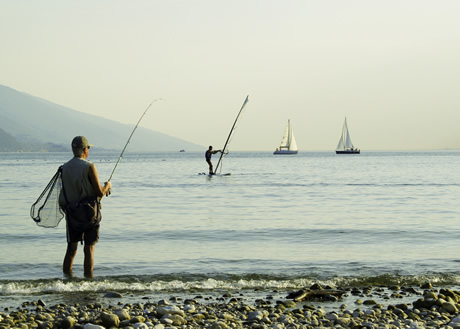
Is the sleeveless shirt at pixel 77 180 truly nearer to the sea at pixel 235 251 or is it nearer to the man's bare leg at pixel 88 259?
the man's bare leg at pixel 88 259

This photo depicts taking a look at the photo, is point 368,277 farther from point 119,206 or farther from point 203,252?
point 119,206

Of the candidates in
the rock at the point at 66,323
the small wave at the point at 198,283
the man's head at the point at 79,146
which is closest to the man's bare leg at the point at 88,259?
the small wave at the point at 198,283

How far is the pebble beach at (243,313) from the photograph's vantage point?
745cm

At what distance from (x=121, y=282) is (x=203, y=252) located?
333 centimetres

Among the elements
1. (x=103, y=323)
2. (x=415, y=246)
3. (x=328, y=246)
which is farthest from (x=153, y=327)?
(x=415, y=246)

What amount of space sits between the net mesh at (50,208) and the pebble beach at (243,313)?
5.24ft

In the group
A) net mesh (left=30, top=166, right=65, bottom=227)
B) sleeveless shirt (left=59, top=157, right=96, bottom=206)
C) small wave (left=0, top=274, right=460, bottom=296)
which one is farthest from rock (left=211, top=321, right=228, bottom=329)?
net mesh (left=30, top=166, right=65, bottom=227)

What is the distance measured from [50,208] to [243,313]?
12.3ft

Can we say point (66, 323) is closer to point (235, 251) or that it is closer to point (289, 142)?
point (235, 251)

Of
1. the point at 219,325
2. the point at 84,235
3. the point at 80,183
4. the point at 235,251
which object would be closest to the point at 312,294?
the point at 219,325

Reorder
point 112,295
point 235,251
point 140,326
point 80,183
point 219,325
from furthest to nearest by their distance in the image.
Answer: point 235,251 < point 80,183 < point 112,295 < point 219,325 < point 140,326

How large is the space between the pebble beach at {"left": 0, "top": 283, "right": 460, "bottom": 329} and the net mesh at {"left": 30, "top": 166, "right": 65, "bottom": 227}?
1.60 metres

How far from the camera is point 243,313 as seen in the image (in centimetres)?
811

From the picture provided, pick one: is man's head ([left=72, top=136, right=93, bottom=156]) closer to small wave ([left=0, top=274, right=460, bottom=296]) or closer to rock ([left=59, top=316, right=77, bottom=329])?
small wave ([left=0, top=274, right=460, bottom=296])
